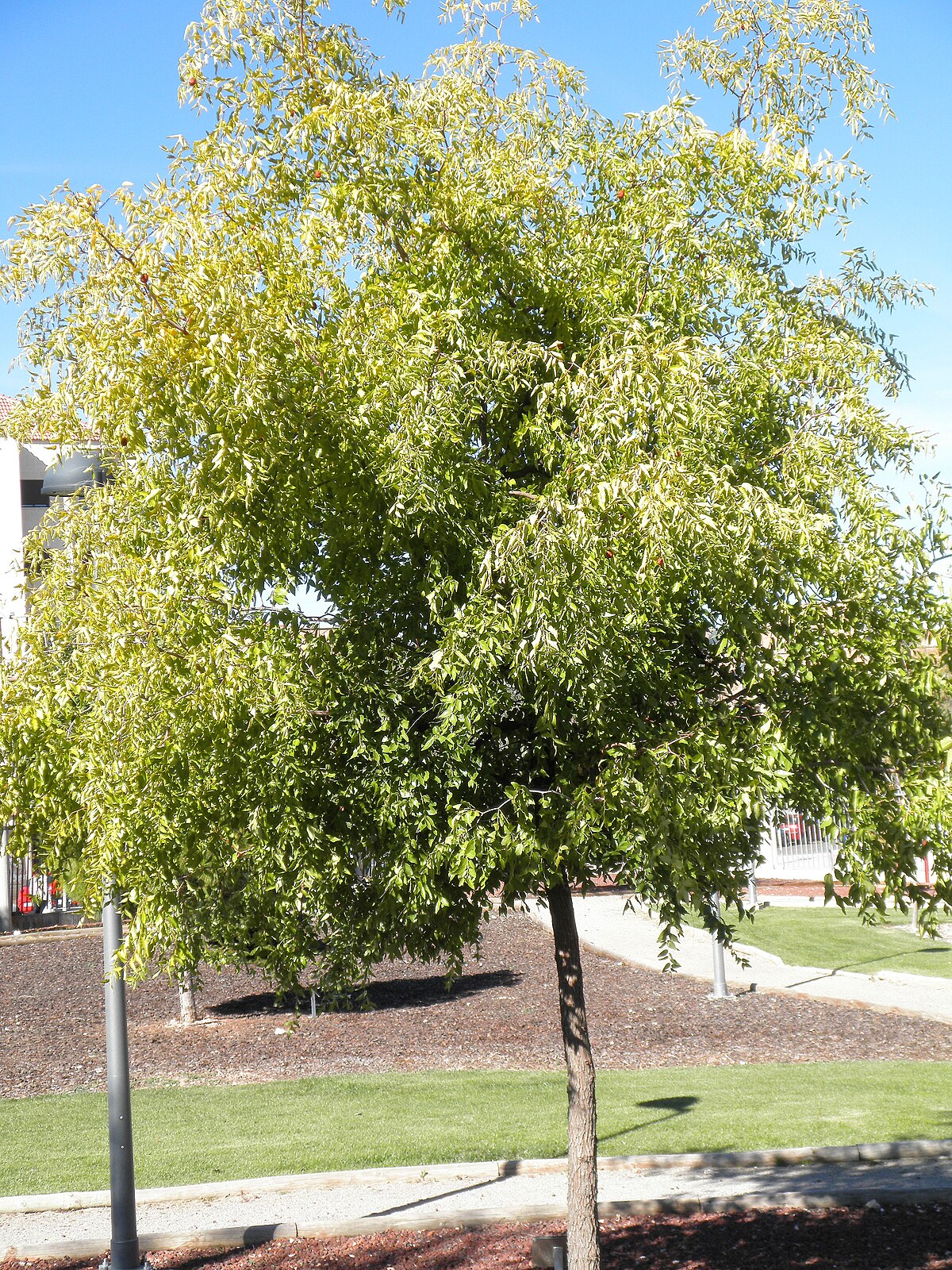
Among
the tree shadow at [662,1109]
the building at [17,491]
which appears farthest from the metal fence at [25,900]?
the tree shadow at [662,1109]

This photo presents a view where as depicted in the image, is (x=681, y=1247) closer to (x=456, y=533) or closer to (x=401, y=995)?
(x=456, y=533)

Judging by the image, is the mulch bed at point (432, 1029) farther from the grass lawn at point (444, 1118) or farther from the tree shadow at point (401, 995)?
the grass lawn at point (444, 1118)

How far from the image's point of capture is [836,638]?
14.4ft

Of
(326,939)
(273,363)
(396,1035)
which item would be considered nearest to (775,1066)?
(396,1035)

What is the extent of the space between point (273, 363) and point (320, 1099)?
352 inches

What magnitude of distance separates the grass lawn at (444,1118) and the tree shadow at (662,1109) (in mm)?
22

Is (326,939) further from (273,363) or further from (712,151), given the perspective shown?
(712,151)

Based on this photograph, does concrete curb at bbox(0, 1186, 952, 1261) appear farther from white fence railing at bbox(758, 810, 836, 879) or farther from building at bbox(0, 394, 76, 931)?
white fence railing at bbox(758, 810, 836, 879)

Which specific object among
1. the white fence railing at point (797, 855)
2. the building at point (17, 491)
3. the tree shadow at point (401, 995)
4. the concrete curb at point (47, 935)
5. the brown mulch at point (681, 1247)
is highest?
the building at point (17, 491)

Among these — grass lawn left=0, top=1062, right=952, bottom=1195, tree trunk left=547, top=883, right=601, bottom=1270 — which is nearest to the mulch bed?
grass lawn left=0, top=1062, right=952, bottom=1195

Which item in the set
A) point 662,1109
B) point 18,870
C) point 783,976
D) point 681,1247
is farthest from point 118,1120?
point 18,870

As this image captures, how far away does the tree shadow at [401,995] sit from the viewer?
51.1 feet

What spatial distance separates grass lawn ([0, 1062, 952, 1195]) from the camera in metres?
9.01

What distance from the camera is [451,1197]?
8.07 meters
